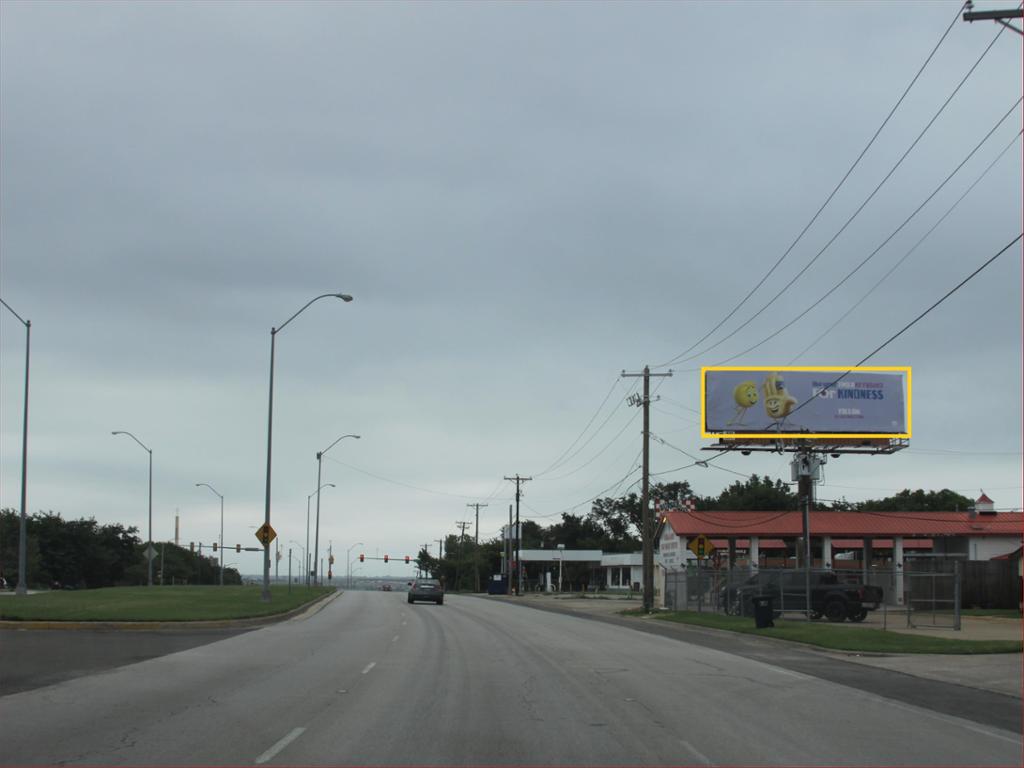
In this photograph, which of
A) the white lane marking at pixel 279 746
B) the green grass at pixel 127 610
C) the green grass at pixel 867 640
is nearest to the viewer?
the white lane marking at pixel 279 746

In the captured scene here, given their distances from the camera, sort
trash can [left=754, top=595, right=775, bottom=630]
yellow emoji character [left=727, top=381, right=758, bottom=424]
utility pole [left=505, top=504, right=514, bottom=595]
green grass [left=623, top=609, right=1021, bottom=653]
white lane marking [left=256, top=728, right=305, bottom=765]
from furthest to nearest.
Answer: utility pole [left=505, top=504, right=514, bottom=595], yellow emoji character [left=727, top=381, right=758, bottom=424], trash can [left=754, top=595, right=775, bottom=630], green grass [left=623, top=609, right=1021, bottom=653], white lane marking [left=256, top=728, right=305, bottom=765]

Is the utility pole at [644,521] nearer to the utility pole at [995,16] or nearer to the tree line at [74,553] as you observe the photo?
the utility pole at [995,16]

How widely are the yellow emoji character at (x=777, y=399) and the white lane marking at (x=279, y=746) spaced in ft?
174

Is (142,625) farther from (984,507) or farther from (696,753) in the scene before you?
(984,507)

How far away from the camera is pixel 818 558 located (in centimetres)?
9212

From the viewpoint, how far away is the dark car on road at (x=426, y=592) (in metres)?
61.2

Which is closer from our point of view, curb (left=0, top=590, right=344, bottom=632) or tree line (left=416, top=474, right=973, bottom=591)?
curb (left=0, top=590, right=344, bottom=632)

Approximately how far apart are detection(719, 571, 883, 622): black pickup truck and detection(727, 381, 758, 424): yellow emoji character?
1974 centimetres

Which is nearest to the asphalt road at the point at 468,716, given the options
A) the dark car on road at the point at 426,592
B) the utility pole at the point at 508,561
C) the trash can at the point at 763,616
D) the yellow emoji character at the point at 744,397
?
the trash can at the point at 763,616

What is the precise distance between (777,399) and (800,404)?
1364 mm

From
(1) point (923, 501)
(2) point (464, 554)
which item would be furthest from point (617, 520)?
(1) point (923, 501)

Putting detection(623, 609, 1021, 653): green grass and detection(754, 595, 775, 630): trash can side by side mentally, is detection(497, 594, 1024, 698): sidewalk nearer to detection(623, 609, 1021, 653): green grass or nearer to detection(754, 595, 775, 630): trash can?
detection(623, 609, 1021, 653): green grass

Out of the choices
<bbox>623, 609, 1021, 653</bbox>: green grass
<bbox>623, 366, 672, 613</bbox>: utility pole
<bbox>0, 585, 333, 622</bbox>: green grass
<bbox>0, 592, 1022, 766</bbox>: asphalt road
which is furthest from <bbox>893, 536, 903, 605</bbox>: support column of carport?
<bbox>0, 592, 1022, 766</bbox>: asphalt road

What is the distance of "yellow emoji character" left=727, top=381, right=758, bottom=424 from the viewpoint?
202 ft
